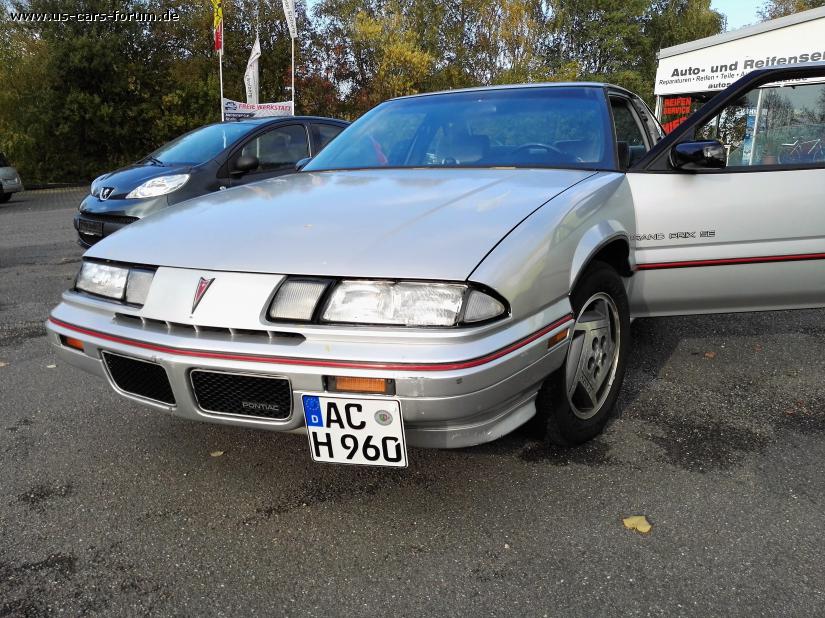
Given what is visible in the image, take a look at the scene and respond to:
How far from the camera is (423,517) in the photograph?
7.41ft

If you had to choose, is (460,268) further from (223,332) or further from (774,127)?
(774,127)

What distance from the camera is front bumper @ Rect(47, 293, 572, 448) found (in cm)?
187

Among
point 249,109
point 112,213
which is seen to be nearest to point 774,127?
point 112,213

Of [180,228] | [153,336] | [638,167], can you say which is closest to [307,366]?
[153,336]

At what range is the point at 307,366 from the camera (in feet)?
6.29

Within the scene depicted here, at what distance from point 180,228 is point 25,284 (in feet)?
14.8

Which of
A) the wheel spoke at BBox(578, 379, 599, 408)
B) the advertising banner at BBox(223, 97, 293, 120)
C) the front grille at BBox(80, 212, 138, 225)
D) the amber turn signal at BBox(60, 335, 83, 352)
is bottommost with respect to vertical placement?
the wheel spoke at BBox(578, 379, 599, 408)

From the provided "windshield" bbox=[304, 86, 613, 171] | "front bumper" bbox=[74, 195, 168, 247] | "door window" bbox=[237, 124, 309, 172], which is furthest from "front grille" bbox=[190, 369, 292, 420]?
"door window" bbox=[237, 124, 309, 172]

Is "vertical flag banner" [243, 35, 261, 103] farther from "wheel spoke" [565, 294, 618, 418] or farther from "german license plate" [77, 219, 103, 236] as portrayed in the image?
"wheel spoke" [565, 294, 618, 418]

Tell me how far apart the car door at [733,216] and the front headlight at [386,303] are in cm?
132

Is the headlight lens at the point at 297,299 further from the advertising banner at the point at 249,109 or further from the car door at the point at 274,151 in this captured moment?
the advertising banner at the point at 249,109

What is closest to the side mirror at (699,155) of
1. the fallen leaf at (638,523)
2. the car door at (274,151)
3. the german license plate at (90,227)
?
the fallen leaf at (638,523)

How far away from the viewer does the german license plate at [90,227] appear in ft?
20.5

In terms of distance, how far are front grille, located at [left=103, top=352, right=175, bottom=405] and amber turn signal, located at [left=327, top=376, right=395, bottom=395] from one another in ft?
1.84
